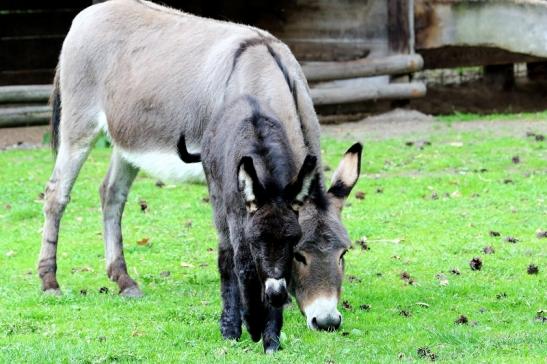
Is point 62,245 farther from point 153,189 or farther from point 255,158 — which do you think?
point 255,158

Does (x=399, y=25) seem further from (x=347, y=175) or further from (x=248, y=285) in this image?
(x=248, y=285)

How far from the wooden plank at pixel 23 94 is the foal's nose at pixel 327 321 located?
9301 mm

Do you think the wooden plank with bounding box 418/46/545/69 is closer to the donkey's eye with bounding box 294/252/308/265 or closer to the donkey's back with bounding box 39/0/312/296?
the donkey's back with bounding box 39/0/312/296

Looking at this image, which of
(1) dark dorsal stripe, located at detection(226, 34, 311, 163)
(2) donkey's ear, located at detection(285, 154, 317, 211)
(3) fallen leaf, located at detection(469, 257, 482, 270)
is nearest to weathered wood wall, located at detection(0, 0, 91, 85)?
(3) fallen leaf, located at detection(469, 257, 482, 270)

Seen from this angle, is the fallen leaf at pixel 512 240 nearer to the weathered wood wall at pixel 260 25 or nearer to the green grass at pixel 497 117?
the green grass at pixel 497 117

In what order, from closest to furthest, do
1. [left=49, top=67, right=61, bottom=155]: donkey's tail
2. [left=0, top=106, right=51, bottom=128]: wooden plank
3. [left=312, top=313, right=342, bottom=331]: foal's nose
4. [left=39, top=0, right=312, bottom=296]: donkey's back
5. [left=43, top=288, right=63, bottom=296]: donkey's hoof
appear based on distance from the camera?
[left=312, top=313, right=342, bottom=331]: foal's nose < [left=39, top=0, right=312, bottom=296]: donkey's back < [left=43, top=288, right=63, bottom=296]: donkey's hoof < [left=49, top=67, right=61, bottom=155]: donkey's tail < [left=0, top=106, right=51, bottom=128]: wooden plank

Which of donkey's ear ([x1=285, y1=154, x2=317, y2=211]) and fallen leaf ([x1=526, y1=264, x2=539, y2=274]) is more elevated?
donkey's ear ([x1=285, y1=154, x2=317, y2=211])

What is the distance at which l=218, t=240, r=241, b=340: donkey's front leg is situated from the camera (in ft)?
18.9

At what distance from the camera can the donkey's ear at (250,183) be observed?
491 centimetres

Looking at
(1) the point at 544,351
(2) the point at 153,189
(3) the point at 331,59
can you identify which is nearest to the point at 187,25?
(1) the point at 544,351

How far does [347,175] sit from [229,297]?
37.9 inches

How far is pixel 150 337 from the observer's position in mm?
5875

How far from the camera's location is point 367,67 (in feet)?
49.3

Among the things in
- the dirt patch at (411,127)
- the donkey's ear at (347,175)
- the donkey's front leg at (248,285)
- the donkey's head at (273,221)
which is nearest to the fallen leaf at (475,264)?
the donkey's ear at (347,175)
